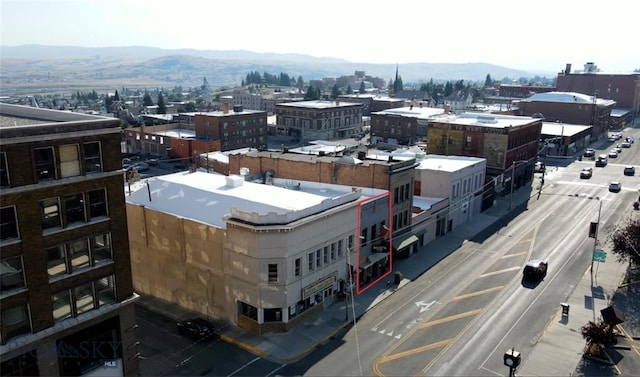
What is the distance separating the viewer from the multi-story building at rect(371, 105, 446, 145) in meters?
136

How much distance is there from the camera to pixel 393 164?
50656 millimetres

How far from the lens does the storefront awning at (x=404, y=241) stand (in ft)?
170

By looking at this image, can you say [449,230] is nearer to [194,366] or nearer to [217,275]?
[217,275]

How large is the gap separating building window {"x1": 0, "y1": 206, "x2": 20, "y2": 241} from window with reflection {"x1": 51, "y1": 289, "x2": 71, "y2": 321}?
4.11 m

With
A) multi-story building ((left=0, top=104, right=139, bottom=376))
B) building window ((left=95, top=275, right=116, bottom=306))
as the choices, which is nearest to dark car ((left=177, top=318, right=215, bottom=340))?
multi-story building ((left=0, top=104, right=139, bottom=376))

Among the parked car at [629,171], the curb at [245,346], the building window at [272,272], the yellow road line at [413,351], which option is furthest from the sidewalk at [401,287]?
the parked car at [629,171]

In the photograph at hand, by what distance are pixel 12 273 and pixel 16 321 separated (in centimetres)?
259

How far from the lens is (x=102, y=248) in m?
28.8

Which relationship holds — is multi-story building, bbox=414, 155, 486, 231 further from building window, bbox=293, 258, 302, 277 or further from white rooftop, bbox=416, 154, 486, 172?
building window, bbox=293, 258, 302, 277

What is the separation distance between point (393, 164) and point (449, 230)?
1857cm

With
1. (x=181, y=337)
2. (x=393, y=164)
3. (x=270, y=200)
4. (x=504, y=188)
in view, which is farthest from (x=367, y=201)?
(x=504, y=188)

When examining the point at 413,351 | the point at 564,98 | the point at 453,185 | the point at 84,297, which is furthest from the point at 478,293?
the point at 564,98

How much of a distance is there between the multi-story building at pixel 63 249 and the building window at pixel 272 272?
10.4 metres

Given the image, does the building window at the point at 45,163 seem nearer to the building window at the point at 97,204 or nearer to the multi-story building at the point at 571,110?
the building window at the point at 97,204
